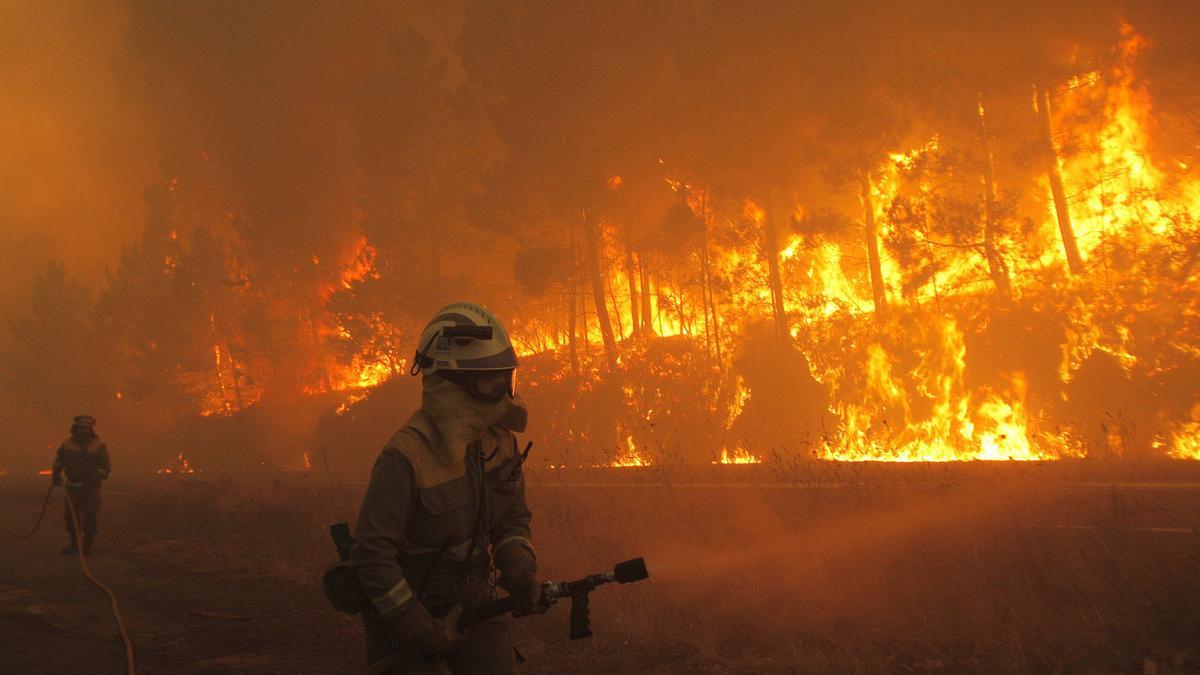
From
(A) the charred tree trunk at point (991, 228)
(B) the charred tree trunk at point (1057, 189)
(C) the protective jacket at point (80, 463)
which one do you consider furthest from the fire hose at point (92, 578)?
(B) the charred tree trunk at point (1057, 189)

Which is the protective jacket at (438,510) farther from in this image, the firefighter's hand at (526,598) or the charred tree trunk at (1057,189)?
the charred tree trunk at (1057,189)

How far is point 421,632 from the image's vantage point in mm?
3428

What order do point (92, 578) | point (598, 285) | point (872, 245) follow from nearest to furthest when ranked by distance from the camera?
1. point (92, 578)
2. point (872, 245)
3. point (598, 285)

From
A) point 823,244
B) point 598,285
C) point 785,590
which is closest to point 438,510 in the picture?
point 785,590

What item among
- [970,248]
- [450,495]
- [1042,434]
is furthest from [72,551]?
[970,248]

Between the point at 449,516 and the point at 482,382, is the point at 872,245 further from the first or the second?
the point at 449,516

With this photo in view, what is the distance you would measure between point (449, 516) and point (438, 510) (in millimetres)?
115

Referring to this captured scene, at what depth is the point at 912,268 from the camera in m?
23.1

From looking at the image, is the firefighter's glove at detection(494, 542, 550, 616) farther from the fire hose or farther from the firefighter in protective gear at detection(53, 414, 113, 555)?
the firefighter in protective gear at detection(53, 414, 113, 555)

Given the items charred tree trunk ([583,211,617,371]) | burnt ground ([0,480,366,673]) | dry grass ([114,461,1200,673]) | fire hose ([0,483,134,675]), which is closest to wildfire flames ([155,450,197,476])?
charred tree trunk ([583,211,617,371])

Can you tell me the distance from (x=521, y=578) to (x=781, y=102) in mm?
25296

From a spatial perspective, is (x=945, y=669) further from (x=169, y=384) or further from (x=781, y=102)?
(x=169, y=384)

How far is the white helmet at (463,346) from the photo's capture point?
3.84 meters

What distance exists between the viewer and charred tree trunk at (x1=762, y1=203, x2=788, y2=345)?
1060 inches
